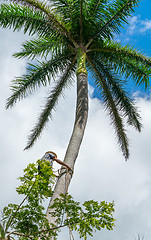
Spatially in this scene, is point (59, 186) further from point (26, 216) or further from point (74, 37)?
point (74, 37)

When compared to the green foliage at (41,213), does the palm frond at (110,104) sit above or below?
above

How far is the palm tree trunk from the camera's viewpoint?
4981mm

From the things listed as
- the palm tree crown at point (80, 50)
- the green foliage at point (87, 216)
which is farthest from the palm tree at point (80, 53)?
Answer: the green foliage at point (87, 216)

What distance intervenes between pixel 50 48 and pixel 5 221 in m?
7.00

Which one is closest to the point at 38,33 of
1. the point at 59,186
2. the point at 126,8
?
the point at 126,8

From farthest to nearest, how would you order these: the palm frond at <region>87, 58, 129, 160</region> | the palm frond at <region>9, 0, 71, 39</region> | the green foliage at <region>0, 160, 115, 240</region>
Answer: the palm frond at <region>87, 58, 129, 160</region> < the palm frond at <region>9, 0, 71, 39</region> < the green foliage at <region>0, 160, 115, 240</region>

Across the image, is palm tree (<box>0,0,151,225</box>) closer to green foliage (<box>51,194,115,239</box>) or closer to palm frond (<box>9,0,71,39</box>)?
palm frond (<box>9,0,71,39</box>)

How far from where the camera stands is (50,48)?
896 centimetres

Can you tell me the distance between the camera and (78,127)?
254 inches

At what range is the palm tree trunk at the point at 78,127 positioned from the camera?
498cm

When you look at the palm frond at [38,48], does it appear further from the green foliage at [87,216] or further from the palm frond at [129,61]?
the green foliage at [87,216]

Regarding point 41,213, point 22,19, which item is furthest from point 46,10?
point 41,213

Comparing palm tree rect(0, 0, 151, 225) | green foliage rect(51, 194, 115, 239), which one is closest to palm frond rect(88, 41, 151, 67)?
palm tree rect(0, 0, 151, 225)

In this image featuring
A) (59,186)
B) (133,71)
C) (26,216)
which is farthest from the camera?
(133,71)
